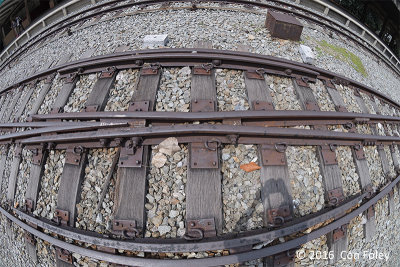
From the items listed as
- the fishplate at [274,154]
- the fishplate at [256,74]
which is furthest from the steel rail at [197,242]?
the fishplate at [256,74]

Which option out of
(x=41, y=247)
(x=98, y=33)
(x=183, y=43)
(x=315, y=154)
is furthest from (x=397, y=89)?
(x=41, y=247)

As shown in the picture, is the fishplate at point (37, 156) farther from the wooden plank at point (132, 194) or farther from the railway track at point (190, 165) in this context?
the wooden plank at point (132, 194)

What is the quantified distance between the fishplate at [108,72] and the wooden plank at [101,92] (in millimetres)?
48

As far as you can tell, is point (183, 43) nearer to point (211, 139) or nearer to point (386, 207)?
point (211, 139)

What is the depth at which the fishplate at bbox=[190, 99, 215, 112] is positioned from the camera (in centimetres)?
328

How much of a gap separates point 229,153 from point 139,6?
568cm

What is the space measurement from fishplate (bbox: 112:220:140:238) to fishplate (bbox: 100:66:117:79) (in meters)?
2.61

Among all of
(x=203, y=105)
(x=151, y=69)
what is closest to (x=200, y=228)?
(x=203, y=105)

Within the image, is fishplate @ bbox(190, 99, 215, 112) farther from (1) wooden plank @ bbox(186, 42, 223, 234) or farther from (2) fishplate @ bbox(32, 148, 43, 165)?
(2) fishplate @ bbox(32, 148, 43, 165)

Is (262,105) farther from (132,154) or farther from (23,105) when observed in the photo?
(23,105)

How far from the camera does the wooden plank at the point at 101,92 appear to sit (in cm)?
364

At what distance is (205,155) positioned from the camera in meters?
2.94

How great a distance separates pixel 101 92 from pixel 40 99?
177 centimetres

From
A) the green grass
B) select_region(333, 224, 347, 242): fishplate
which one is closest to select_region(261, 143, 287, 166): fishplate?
select_region(333, 224, 347, 242): fishplate
